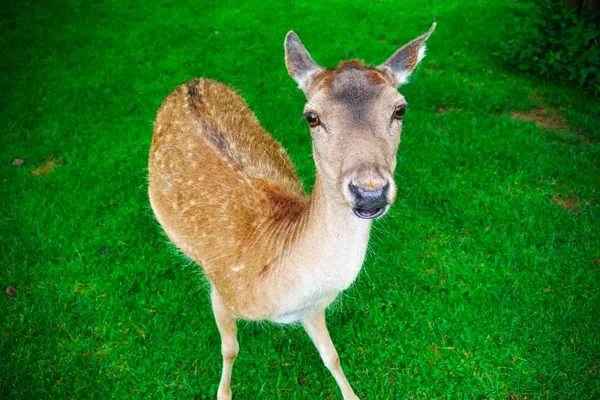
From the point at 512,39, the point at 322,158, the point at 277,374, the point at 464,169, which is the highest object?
the point at 322,158

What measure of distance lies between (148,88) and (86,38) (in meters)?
2.09

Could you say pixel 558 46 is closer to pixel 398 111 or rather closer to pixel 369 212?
pixel 398 111

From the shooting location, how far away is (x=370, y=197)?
2.04 m

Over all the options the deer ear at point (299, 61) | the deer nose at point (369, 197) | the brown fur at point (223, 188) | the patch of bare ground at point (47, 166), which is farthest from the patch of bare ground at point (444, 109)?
the deer nose at point (369, 197)

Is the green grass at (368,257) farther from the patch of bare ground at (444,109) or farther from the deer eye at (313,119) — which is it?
the deer eye at (313,119)

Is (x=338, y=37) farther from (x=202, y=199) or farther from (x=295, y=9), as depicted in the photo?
(x=202, y=199)

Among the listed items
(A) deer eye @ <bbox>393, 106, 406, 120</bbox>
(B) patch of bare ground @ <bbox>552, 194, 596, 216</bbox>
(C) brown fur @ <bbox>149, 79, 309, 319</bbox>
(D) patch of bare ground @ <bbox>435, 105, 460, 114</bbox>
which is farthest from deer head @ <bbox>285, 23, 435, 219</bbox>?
(D) patch of bare ground @ <bbox>435, 105, 460, 114</bbox>

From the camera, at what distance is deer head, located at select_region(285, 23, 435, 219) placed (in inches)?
82.0

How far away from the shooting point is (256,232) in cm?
293

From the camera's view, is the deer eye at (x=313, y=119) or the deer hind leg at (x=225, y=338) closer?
the deer eye at (x=313, y=119)

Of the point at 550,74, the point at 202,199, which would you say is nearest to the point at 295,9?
the point at 550,74

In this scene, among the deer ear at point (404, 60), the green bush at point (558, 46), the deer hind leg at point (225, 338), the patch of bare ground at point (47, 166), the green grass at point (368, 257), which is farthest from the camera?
the green bush at point (558, 46)

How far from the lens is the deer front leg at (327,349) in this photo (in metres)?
3.23

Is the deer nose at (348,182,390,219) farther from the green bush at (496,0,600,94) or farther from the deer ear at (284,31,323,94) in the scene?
the green bush at (496,0,600,94)
